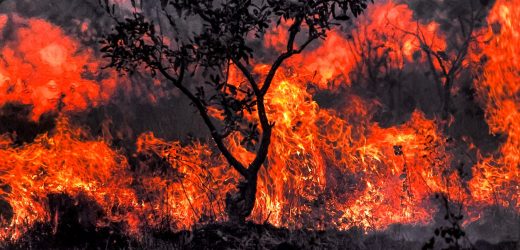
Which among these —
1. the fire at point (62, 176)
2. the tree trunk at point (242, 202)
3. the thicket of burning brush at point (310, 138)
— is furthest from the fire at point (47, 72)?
the tree trunk at point (242, 202)

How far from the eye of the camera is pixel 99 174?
15125 mm

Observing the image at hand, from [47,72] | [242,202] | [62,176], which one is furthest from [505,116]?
[47,72]

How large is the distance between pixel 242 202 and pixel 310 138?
384 centimetres

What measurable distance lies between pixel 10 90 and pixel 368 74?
44.4 feet

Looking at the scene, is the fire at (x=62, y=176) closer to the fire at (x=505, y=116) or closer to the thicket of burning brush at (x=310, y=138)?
the thicket of burning brush at (x=310, y=138)

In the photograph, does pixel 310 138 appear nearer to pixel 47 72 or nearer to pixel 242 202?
pixel 242 202

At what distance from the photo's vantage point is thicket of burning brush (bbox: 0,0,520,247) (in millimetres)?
14945

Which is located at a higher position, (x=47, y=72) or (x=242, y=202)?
(x=47, y=72)

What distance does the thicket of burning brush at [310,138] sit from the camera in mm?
14945

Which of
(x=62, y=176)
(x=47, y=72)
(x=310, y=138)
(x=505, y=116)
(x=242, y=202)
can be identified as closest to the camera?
(x=242, y=202)

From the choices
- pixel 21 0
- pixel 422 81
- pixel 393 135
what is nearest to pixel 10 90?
pixel 21 0

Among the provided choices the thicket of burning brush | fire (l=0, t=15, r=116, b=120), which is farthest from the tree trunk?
fire (l=0, t=15, r=116, b=120)

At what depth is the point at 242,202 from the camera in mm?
12391

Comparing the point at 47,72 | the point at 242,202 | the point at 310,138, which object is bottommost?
the point at 242,202
